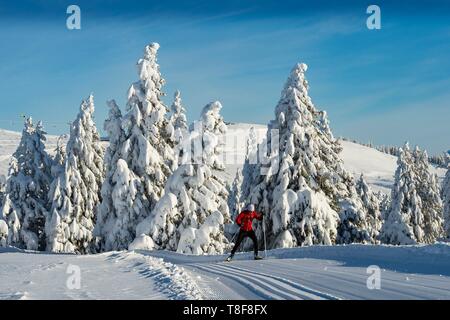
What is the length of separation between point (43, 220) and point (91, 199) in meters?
4.31

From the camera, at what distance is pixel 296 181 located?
1016 inches

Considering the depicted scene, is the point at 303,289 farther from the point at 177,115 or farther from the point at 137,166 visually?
the point at 177,115

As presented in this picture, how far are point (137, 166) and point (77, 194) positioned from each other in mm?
6228

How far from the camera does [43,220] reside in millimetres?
36219

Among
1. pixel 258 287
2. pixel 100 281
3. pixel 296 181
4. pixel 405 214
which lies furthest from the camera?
pixel 405 214

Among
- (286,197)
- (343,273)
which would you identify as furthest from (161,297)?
(286,197)

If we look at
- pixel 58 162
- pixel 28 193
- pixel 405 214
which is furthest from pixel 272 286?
pixel 405 214

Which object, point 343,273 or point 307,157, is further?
point 307,157

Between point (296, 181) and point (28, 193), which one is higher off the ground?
point (296, 181)

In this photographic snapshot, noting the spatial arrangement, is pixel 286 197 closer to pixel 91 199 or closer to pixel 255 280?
pixel 255 280

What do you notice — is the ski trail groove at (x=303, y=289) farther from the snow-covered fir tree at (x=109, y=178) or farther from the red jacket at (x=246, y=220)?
the snow-covered fir tree at (x=109, y=178)

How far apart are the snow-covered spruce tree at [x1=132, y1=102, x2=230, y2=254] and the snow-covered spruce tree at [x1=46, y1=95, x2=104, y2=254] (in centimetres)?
863

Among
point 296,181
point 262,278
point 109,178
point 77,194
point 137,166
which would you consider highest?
point 137,166

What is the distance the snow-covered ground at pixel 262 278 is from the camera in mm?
8344
